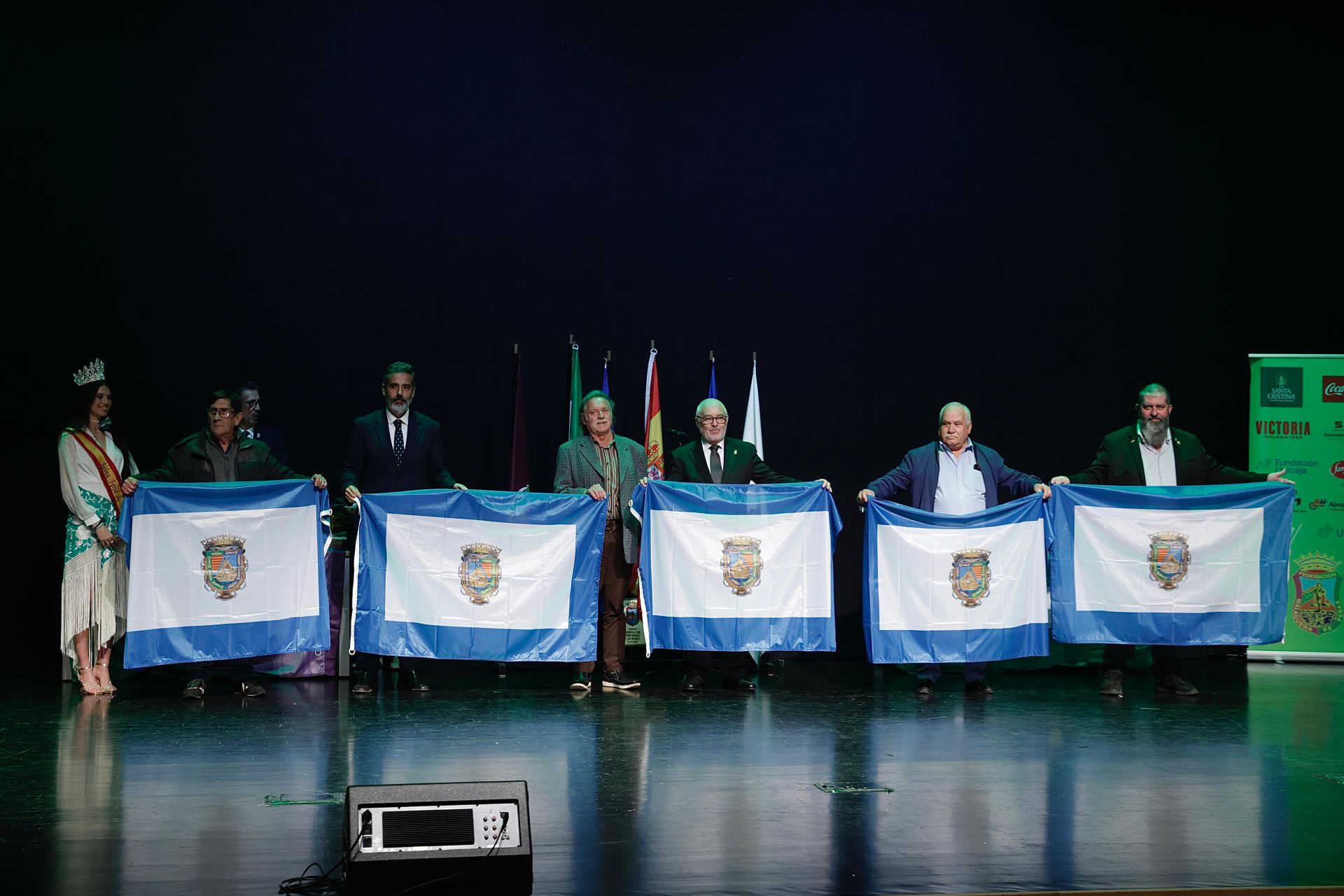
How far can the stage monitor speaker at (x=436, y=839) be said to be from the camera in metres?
2.85

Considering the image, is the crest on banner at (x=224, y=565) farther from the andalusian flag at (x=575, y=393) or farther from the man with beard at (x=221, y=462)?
the andalusian flag at (x=575, y=393)

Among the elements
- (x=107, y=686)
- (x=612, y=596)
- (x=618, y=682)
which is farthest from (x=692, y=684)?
(x=107, y=686)

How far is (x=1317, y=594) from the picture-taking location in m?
7.75

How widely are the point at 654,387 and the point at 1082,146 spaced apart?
127 inches

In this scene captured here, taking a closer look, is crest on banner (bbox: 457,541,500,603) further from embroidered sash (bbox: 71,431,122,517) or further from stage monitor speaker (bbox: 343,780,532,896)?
stage monitor speaker (bbox: 343,780,532,896)

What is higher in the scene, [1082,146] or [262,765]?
[1082,146]

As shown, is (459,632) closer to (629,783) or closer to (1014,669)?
(629,783)

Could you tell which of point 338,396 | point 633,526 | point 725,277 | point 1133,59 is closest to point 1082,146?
point 1133,59

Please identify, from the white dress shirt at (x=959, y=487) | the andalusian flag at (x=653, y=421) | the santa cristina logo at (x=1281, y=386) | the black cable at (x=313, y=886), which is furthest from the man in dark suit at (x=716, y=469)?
the black cable at (x=313, y=886)

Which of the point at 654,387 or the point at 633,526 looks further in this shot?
the point at 654,387

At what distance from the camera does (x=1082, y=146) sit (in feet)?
27.3

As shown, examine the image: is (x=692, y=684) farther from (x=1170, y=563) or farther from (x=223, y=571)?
(x=1170, y=563)

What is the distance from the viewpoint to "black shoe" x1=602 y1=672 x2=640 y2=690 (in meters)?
6.48

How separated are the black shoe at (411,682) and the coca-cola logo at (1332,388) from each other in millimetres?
5531
